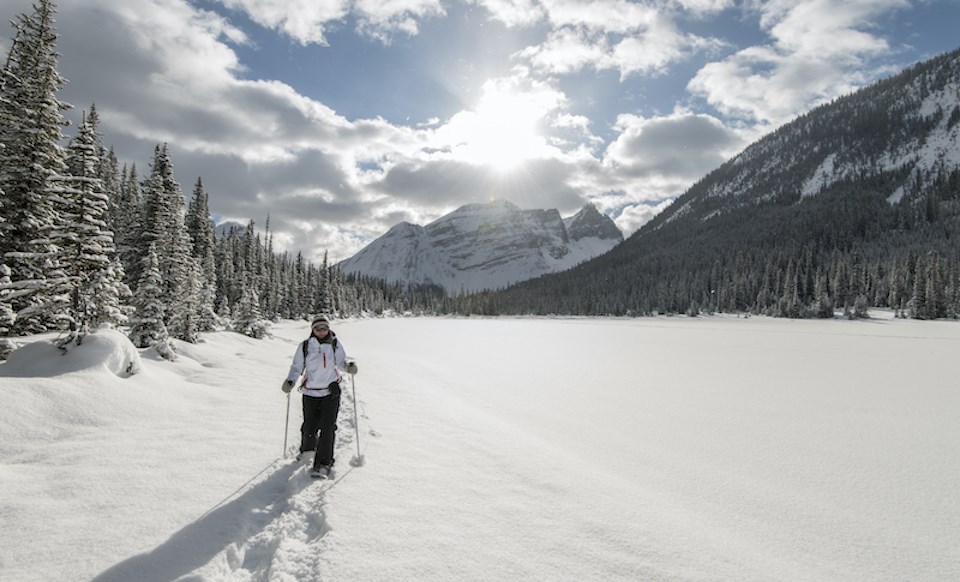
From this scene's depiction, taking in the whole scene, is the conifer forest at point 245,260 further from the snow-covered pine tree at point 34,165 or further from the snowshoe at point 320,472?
the snowshoe at point 320,472

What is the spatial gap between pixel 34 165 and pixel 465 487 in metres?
17.9

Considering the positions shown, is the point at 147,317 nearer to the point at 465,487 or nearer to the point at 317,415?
the point at 317,415

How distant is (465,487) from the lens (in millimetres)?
6066

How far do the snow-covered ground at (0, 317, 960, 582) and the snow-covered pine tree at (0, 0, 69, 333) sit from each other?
470cm

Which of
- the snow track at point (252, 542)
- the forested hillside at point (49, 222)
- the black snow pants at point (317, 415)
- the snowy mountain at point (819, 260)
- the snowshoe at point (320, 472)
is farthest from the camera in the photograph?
the snowy mountain at point (819, 260)

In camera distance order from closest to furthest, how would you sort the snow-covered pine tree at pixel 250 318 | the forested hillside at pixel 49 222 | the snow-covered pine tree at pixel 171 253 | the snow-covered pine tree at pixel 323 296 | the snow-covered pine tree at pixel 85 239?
the forested hillside at pixel 49 222, the snow-covered pine tree at pixel 85 239, the snow-covered pine tree at pixel 171 253, the snow-covered pine tree at pixel 250 318, the snow-covered pine tree at pixel 323 296

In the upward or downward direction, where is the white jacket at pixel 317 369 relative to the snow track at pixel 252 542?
upward

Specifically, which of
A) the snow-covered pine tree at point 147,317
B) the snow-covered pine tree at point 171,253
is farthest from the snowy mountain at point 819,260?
the snow-covered pine tree at point 147,317

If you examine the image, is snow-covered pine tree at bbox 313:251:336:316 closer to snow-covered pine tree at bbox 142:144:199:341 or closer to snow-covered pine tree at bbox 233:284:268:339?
snow-covered pine tree at bbox 233:284:268:339

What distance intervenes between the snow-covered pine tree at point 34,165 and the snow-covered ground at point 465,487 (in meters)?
4.70

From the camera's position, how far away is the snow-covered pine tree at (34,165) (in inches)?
535

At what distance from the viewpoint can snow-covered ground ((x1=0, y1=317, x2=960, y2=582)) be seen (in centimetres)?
422

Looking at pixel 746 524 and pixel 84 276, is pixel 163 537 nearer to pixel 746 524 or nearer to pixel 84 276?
pixel 746 524

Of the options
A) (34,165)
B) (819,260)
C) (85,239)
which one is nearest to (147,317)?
(85,239)
